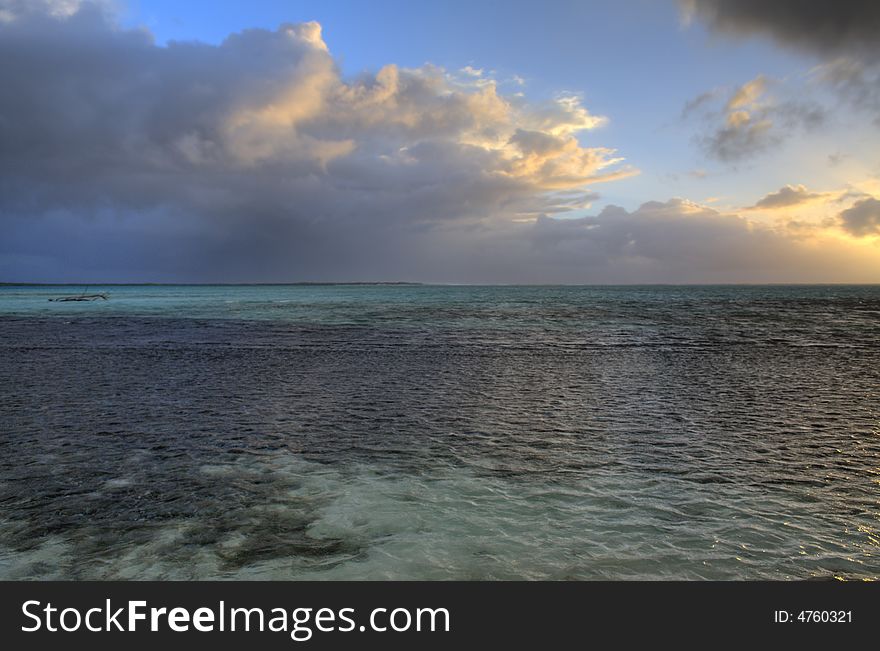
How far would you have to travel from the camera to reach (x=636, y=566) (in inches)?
245

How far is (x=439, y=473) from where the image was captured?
9680mm

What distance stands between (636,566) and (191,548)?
19.0ft

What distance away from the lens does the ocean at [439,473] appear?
6.43m

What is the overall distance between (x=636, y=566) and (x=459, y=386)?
12.7 m

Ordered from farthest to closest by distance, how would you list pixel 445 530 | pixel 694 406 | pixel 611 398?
pixel 611 398 < pixel 694 406 < pixel 445 530

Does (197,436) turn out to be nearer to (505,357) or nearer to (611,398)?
(611,398)

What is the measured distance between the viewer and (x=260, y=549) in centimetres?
663

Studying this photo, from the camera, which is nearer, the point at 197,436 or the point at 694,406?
the point at 197,436

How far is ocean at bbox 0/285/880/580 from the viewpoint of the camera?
6430mm

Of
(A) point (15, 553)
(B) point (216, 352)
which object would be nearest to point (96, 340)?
(B) point (216, 352)
